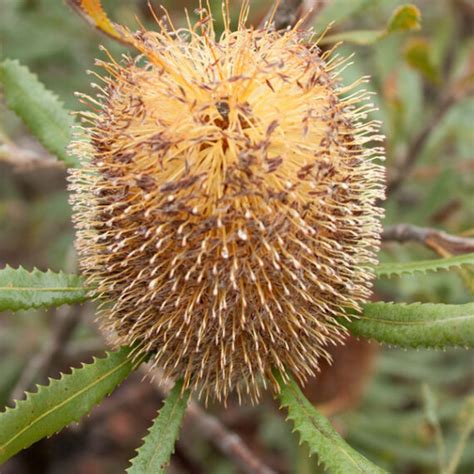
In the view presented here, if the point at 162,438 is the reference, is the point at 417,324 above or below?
above

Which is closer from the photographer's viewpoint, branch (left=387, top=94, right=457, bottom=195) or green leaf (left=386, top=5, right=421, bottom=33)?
green leaf (left=386, top=5, right=421, bottom=33)

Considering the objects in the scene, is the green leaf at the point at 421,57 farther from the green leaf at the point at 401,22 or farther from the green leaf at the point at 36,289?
the green leaf at the point at 36,289

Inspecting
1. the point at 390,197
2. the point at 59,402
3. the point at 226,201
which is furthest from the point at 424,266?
the point at 390,197

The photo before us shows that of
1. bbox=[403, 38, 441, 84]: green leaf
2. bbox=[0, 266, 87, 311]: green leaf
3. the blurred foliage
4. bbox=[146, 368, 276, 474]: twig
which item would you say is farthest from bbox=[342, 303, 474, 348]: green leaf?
bbox=[403, 38, 441, 84]: green leaf

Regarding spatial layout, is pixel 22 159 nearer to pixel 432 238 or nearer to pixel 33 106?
pixel 33 106

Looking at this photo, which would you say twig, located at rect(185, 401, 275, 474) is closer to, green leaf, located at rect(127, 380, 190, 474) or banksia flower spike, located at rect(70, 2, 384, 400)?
green leaf, located at rect(127, 380, 190, 474)

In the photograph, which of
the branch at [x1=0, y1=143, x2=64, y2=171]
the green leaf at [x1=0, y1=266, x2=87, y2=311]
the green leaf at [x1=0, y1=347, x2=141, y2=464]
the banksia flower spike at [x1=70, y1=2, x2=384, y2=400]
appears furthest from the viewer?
the branch at [x1=0, y1=143, x2=64, y2=171]

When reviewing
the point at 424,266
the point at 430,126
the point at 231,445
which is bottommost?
the point at 231,445
